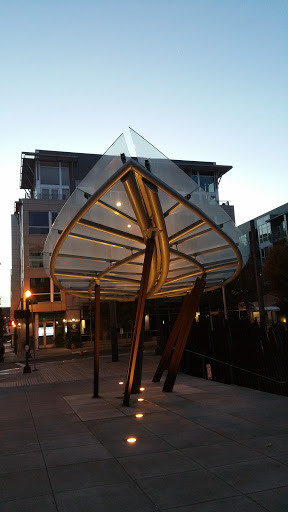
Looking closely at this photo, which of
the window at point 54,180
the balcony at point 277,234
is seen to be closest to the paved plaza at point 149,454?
the window at point 54,180

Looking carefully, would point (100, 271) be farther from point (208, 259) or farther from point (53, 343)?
point (53, 343)

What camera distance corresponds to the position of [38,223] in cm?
4312

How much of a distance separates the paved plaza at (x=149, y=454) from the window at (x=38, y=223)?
3276 cm

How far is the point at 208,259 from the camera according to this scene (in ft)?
43.8

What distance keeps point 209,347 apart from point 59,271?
252 inches

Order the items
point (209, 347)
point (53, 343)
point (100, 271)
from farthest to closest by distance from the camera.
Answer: point (53, 343), point (209, 347), point (100, 271)

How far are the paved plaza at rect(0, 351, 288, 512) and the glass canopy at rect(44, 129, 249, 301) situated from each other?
392cm

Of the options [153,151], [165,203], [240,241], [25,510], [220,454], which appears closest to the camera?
[25,510]

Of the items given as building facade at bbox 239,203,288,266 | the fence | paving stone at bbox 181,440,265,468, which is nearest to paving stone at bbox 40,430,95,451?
paving stone at bbox 181,440,265,468

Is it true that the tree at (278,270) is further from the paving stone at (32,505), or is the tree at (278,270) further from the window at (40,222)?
the paving stone at (32,505)

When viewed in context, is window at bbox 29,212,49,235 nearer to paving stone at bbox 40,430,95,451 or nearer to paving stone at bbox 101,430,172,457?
A: paving stone at bbox 40,430,95,451

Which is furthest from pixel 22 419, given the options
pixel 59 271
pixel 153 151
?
pixel 153 151

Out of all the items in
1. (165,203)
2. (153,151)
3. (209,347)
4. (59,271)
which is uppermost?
(153,151)

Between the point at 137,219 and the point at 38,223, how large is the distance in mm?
35744
